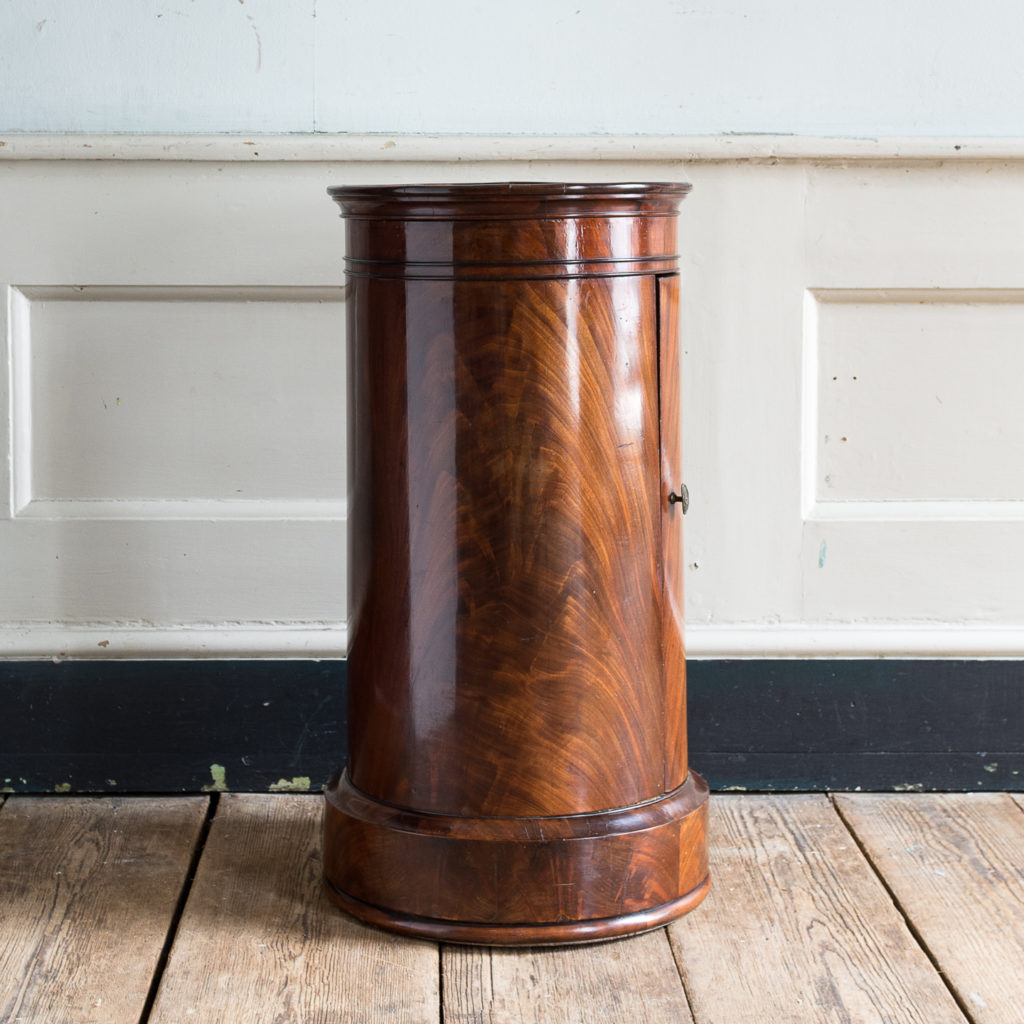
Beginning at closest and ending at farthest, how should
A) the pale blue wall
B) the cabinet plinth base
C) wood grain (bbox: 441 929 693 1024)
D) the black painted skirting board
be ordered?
wood grain (bbox: 441 929 693 1024) < the cabinet plinth base < the pale blue wall < the black painted skirting board

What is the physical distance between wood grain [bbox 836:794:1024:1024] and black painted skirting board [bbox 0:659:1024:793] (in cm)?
7

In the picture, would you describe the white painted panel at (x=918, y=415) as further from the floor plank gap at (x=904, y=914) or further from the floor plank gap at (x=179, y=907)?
the floor plank gap at (x=179, y=907)

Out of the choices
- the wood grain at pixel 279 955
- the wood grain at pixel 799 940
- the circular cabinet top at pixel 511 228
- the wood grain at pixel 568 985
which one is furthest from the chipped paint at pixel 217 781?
the circular cabinet top at pixel 511 228

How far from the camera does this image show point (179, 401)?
198cm

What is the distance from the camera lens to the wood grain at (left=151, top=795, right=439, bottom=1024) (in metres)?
1.42

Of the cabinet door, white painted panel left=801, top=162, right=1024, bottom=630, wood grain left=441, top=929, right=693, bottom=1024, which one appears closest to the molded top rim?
the cabinet door

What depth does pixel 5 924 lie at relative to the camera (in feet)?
5.26

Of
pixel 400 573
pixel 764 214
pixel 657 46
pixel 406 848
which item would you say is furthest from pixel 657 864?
pixel 657 46

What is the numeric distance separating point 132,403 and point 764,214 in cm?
100

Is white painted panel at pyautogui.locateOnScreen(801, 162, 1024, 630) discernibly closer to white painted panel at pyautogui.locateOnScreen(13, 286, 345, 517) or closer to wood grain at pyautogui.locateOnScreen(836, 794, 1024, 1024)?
wood grain at pyautogui.locateOnScreen(836, 794, 1024, 1024)

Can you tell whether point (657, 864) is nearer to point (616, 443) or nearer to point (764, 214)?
point (616, 443)

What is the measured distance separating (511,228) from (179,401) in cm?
75

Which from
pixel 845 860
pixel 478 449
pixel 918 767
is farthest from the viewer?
pixel 918 767

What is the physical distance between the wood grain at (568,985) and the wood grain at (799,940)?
1.4 inches
